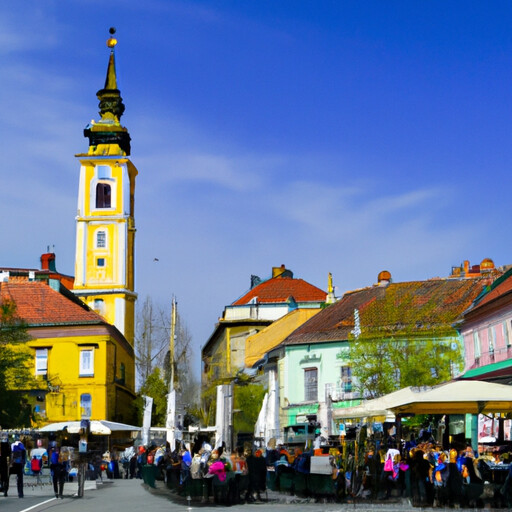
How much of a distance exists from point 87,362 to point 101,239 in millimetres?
24793

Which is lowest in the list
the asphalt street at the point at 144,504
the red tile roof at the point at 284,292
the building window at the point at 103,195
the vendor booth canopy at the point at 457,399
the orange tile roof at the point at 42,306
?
the asphalt street at the point at 144,504

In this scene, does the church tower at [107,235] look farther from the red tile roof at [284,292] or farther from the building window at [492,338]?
the building window at [492,338]

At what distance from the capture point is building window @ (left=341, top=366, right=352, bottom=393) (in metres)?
52.3

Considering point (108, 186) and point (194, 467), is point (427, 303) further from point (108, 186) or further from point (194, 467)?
point (108, 186)

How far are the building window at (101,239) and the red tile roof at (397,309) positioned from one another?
2859cm

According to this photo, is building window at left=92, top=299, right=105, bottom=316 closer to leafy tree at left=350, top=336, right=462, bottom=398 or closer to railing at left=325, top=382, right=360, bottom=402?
railing at left=325, top=382, right=360, bottom=402

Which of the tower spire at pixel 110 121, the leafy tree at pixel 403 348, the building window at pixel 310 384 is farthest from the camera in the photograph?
the tower spire at pixel 110 121

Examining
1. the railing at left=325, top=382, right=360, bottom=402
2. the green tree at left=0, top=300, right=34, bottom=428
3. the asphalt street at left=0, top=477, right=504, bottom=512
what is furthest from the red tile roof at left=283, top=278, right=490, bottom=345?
the asphalt street at left=0, top=477, right=504, bottom=512

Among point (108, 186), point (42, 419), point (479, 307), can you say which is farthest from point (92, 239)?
point (479, 307)

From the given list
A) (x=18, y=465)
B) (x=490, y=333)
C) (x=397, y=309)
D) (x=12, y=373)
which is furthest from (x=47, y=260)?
(x=18, y=465)

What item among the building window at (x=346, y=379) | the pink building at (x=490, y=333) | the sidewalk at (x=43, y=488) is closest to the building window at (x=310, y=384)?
the building window at (x=346, y=379)

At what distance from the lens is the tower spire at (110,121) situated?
89312 mm

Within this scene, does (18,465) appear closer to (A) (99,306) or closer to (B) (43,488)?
(B) (43,488)

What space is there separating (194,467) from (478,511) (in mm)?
7415
